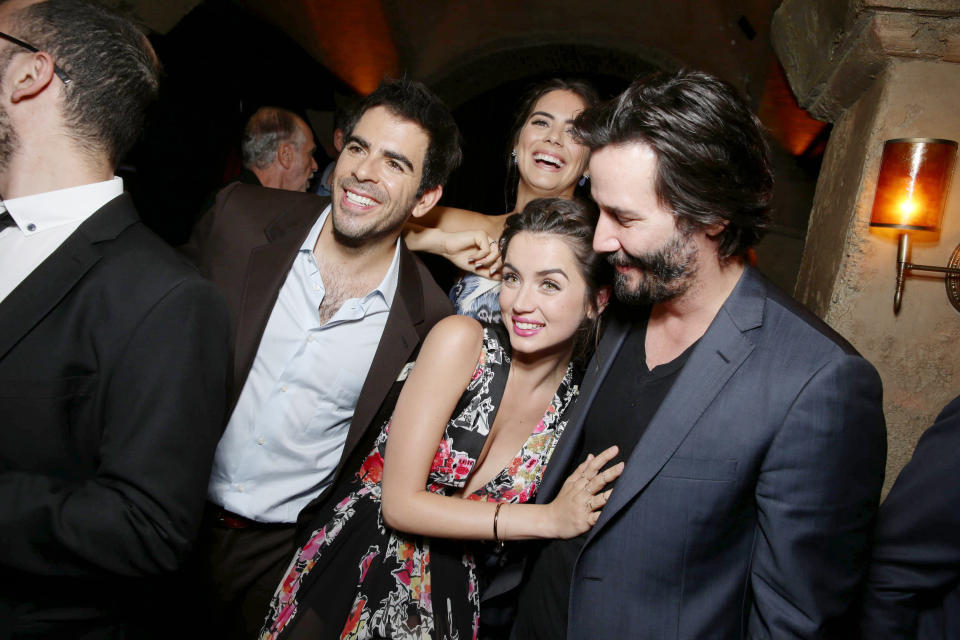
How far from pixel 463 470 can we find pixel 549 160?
140 cm

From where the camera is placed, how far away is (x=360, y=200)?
201 cm

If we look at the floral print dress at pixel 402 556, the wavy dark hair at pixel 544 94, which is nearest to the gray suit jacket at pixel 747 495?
the floral print dress at pixel 402 556

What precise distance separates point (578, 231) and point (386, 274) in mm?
681

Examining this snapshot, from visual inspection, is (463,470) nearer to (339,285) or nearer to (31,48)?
(339,285)

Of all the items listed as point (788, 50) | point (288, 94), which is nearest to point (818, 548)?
point (788, 50)

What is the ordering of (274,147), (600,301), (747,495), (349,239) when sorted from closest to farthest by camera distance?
1. (747,495)
2. (600,301)
3. (349,239)
4. (274,147)

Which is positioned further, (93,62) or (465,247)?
(465,247)

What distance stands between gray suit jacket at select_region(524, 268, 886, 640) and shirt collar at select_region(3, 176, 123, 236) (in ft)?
4.15

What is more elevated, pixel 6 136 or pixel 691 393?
pixel 6 136

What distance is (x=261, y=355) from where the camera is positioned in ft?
6.42

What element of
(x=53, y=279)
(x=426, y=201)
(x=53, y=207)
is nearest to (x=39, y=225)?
(x=53, y=207)

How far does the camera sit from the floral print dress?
1576 millimetres

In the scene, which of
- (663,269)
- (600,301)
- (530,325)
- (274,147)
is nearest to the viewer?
(663,269)

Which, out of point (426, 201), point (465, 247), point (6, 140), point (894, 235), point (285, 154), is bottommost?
point (6, 140)
